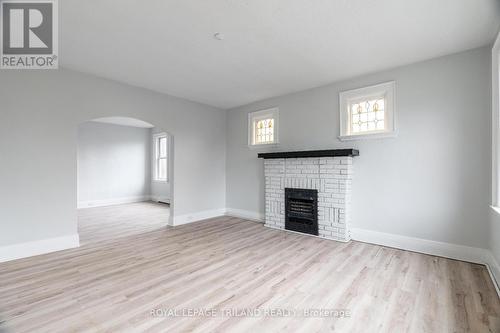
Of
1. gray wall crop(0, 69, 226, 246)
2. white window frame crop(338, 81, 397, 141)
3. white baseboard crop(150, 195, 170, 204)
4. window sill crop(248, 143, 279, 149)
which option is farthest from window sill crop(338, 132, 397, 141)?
white baseboard crop(150, 195, 170, 204)

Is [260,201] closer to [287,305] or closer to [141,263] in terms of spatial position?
[141,263]

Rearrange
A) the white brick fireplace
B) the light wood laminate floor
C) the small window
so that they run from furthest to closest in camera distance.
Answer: the small window < the white brick fireplace < the light wood laminate floor

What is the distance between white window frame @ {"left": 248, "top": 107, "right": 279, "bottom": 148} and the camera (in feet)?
16.0

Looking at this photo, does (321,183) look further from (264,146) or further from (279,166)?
(264,146)

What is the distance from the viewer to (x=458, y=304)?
78.0 inches

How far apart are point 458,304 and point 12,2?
489 centimetres

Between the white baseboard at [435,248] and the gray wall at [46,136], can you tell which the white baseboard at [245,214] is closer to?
the white baseboard at [435,248]

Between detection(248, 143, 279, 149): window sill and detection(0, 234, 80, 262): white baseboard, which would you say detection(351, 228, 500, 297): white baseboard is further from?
detection(0, 234, 80, 262): white baseboard

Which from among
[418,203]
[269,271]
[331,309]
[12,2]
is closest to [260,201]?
[269,271]

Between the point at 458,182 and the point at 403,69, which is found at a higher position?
the point at 403,69

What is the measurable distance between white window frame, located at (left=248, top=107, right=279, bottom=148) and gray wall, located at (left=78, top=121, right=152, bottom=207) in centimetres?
500

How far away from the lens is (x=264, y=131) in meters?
5.20

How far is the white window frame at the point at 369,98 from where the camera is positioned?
11.2 feet

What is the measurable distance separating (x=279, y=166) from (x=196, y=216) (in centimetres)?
221
